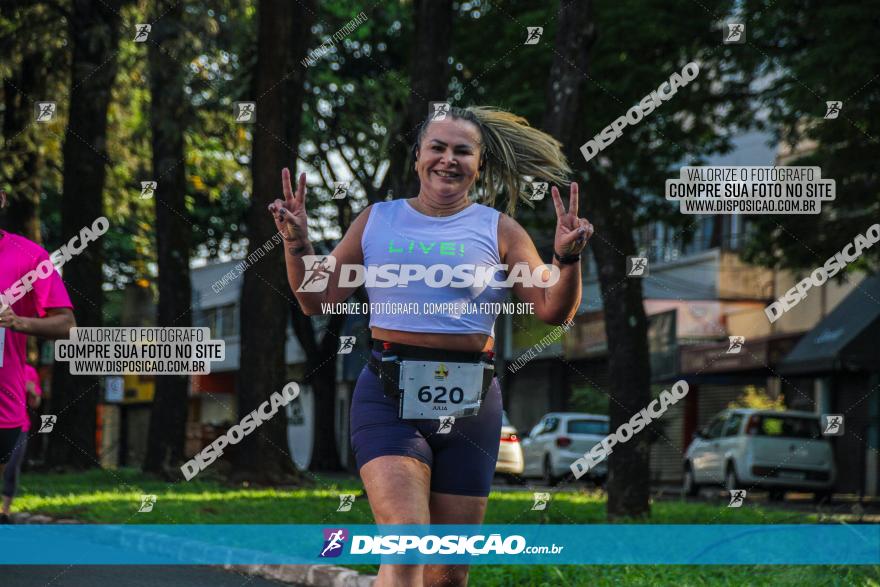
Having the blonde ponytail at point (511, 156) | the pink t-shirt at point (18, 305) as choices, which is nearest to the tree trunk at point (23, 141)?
the pink t-shirt at point (18, 305)

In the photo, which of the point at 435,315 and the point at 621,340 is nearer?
the point at 435,315

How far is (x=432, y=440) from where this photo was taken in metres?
4.77

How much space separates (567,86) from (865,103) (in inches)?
264

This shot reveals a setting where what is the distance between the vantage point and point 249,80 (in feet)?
73.8

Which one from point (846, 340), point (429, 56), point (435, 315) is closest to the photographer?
point (435, 315)

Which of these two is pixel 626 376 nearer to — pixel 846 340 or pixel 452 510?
pixel 452 510

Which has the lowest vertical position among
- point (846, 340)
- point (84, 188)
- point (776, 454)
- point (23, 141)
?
point (776, 454)

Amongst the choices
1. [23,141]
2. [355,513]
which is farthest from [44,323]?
[23,141]

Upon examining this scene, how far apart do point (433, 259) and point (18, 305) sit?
Result: 109 inches

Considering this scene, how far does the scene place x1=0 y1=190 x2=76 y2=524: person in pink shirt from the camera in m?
6.63

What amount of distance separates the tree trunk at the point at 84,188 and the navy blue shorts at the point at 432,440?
657 inches

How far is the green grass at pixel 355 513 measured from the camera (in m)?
9.05

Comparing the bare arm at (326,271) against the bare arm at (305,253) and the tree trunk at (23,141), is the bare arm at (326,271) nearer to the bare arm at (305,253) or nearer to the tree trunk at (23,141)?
the bare arm at (305,253)

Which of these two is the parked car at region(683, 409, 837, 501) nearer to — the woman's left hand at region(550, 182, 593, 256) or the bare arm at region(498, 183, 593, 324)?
the bare arm at region(498, 183, 593, 324)
